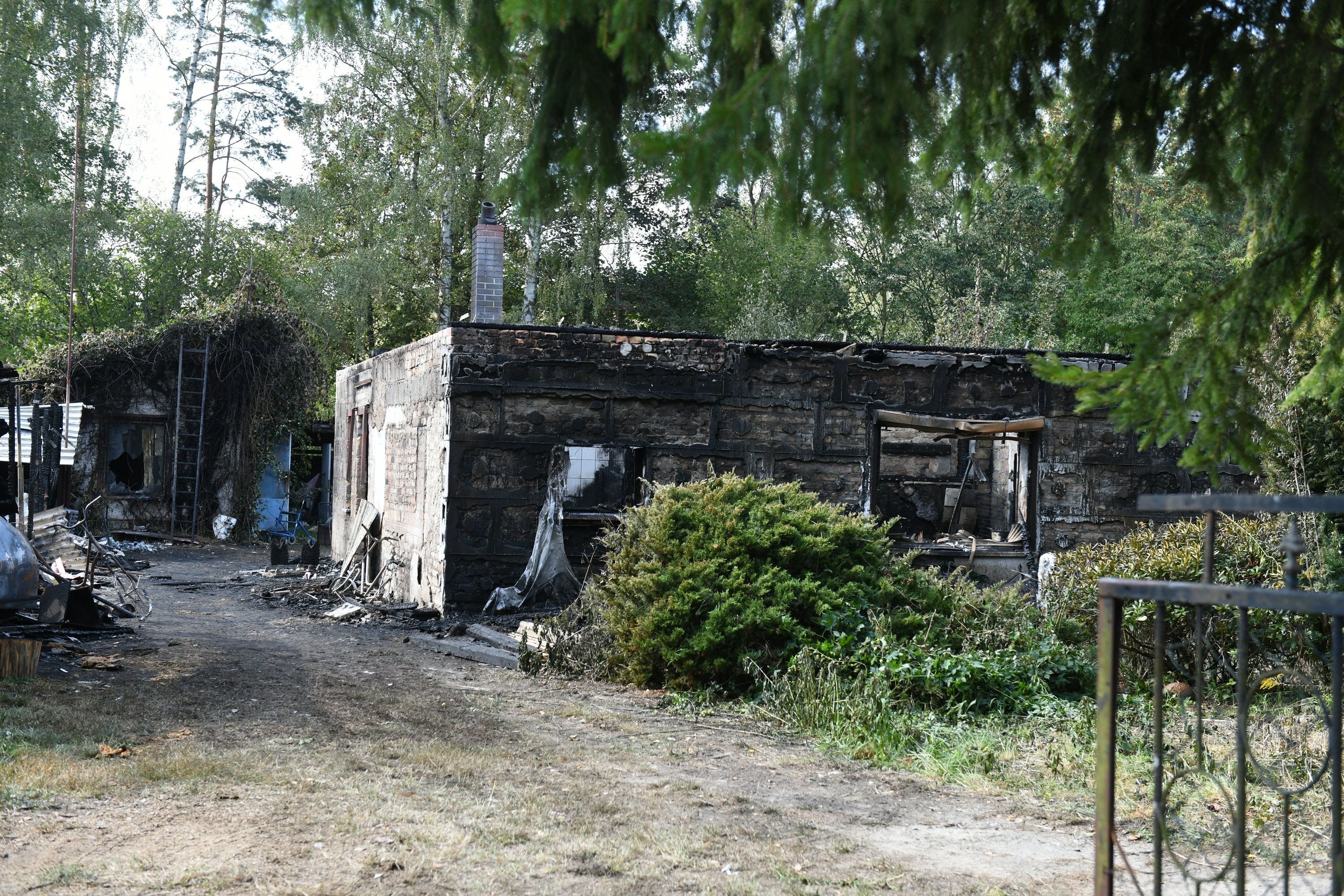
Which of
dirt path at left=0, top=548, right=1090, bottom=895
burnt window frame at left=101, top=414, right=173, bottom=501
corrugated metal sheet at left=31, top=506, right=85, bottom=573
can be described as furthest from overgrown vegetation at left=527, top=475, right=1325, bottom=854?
burnt window frame at left=101, top=414, right=173, bottom=501

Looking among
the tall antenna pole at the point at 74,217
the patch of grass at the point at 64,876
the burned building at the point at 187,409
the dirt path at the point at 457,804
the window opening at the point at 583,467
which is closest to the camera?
the patch of grass at the point at 64,876

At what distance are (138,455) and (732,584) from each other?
756 inches

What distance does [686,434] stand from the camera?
13188 mm

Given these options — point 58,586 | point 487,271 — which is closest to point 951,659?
point 58,586

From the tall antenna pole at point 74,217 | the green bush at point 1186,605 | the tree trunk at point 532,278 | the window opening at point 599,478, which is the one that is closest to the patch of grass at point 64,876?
the green bush at point 1186,605

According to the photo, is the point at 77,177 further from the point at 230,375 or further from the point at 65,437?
the point at 230,375

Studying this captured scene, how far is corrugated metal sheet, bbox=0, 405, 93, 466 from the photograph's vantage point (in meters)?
17.2

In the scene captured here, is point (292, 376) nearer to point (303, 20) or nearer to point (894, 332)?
point (894, 332)

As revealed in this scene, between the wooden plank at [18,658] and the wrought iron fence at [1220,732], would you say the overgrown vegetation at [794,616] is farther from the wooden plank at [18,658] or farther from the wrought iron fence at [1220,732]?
the wooden plank at [18,658]

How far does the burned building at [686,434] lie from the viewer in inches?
503

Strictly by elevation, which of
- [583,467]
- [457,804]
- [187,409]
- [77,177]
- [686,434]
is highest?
[77,177]

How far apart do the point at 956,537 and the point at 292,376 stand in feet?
50.2

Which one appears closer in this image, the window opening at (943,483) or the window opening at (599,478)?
the window opening at (599,478)

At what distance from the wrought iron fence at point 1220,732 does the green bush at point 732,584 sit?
206 cm
